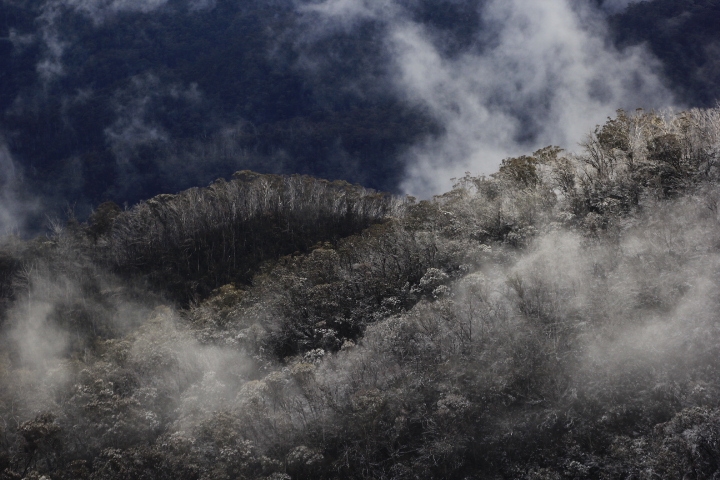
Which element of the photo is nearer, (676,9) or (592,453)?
(592,453)

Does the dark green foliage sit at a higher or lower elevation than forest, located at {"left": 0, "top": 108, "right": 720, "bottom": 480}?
higher

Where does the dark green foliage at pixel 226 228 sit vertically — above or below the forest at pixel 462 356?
above

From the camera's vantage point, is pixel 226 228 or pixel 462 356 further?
pixel 226 228

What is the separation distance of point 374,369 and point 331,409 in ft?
8.49

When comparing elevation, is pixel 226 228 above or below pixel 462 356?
above

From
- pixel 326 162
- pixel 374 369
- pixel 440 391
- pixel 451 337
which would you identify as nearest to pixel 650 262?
pixel 451 337

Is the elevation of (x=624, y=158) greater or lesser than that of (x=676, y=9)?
lesser

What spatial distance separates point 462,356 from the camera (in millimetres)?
24531

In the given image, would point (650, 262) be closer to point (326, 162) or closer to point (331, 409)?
point (331, 409)

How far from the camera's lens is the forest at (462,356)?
20.6 metres

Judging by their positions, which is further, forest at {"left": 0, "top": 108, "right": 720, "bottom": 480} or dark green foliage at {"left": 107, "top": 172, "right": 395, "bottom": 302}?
dark green foliage at {"left": 107, "top": 172, "right": 395, "bottom": 302}

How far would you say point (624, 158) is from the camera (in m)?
35.0

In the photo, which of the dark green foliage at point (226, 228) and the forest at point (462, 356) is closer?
the forest at point (462, 356)

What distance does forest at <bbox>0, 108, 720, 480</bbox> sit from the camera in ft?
67.6
